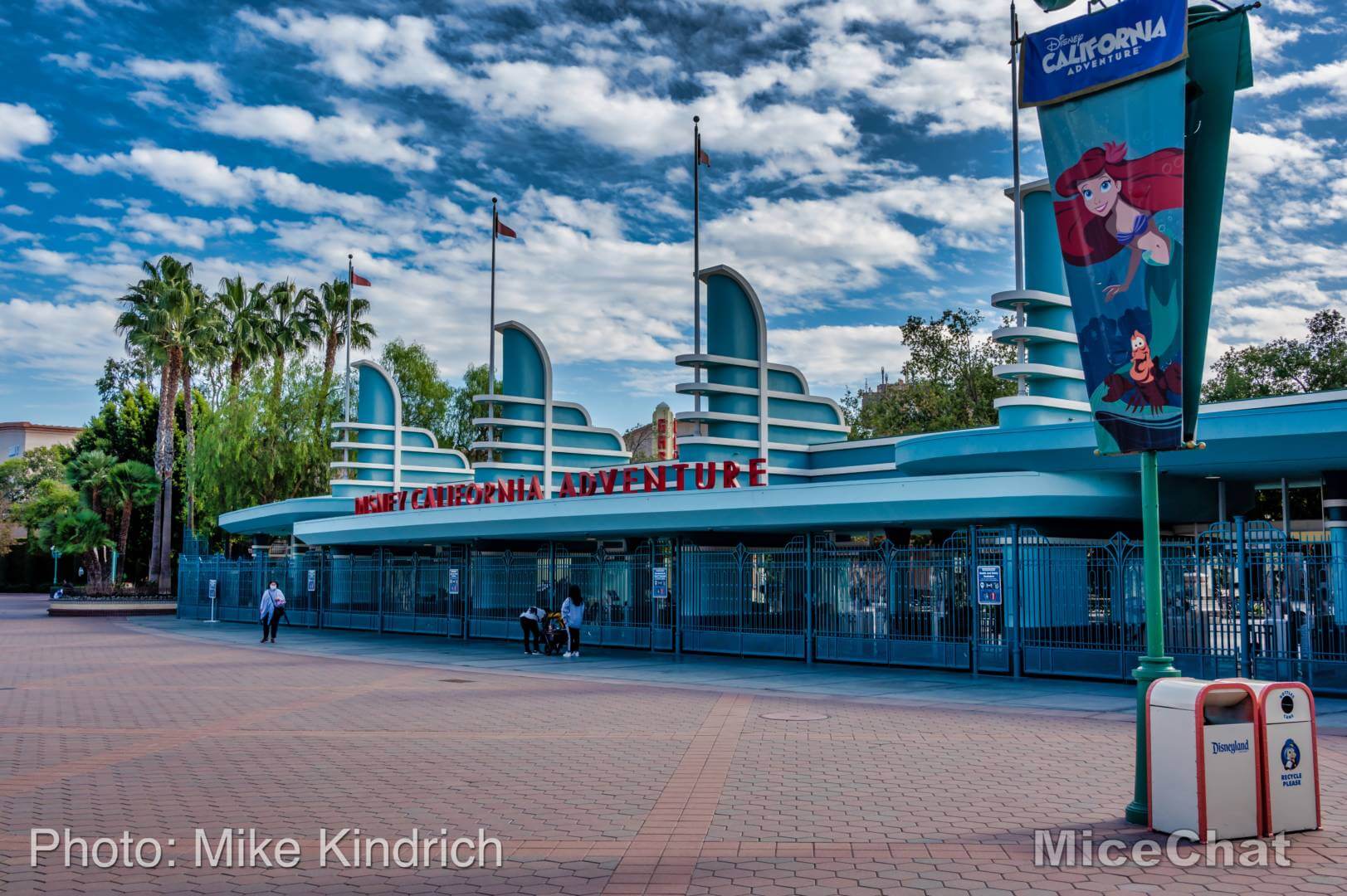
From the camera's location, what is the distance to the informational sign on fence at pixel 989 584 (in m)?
19.1

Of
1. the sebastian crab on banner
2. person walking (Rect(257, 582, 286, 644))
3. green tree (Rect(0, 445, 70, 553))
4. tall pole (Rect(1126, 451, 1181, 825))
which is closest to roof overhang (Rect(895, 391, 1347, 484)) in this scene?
the sebastian crab on banner

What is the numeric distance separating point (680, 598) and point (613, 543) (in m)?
13.4

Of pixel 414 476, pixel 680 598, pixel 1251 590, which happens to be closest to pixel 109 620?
pixel 414 476

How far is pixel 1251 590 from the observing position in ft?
55.6

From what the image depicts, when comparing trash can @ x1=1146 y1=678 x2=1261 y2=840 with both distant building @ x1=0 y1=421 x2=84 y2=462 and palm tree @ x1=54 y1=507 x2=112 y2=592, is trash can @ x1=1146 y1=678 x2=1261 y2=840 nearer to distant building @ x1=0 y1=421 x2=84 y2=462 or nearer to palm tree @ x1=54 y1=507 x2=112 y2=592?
palm tree @ x1=54 y1=507 x2=112 y2=592

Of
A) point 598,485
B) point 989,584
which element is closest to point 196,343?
point 598,485

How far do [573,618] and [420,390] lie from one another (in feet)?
145

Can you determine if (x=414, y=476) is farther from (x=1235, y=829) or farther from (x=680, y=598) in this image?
(x=1235, y=829)

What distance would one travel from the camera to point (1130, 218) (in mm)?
8961

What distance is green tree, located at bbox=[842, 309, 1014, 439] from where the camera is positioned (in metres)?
45.8

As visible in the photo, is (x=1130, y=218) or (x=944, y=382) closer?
(x=1130, y=218)

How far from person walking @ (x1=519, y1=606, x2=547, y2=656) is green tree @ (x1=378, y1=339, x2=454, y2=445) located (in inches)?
1639

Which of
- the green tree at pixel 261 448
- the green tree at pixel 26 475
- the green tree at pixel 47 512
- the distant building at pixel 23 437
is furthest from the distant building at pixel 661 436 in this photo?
the distant building at pixel 23 437

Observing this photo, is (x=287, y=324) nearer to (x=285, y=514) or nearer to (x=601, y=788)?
(x=285, y=514)
